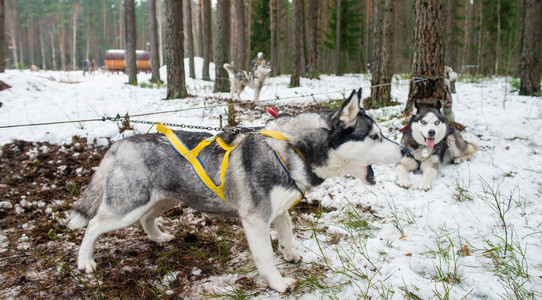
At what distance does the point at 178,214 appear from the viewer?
4.10m

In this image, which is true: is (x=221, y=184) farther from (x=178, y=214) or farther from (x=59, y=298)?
(x=178, y=214)

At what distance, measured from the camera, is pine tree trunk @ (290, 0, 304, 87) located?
16141 millimetres

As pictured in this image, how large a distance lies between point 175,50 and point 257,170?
31.7 feet

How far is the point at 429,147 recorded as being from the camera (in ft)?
15.3

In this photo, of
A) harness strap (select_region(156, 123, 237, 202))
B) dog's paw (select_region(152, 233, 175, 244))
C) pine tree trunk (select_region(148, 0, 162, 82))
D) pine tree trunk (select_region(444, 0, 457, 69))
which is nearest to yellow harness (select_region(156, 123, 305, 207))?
harness strap (select_region(156, 123, 237, 202))

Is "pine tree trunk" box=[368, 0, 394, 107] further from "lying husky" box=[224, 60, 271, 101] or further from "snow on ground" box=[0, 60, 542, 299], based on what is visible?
"lying husky" box=[224, 60, 271, 101]

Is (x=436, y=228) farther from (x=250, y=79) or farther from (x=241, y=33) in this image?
(x=241, y=33)

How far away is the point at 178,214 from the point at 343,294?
2.51 metres

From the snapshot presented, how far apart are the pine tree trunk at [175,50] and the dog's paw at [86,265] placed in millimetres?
8677

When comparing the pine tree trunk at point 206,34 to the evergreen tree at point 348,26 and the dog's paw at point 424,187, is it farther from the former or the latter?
the dog's paw at point 424,187

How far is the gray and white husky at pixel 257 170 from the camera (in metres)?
2.34

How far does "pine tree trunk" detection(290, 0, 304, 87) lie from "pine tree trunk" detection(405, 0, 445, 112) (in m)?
10.1

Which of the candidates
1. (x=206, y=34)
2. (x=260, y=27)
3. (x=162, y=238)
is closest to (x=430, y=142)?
(x=162, y=238)

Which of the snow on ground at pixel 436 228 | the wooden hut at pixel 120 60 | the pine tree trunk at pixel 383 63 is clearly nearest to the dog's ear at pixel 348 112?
the snow on ground at pixel 436 228
